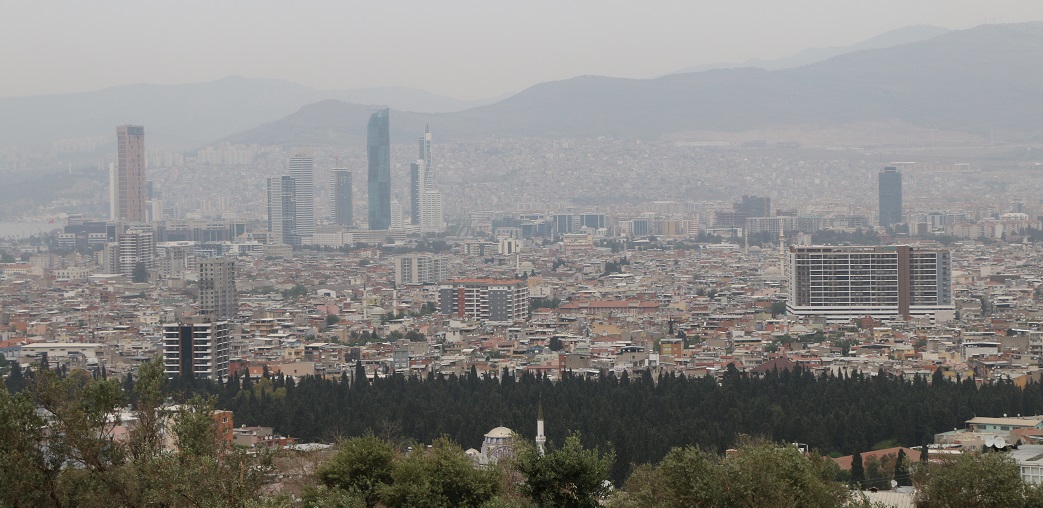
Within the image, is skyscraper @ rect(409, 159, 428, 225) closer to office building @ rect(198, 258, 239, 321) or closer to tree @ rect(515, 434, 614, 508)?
office building @ rect(198, 258, 239, 321)

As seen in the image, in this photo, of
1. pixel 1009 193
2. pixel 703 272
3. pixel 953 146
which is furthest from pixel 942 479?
pixel 953 146

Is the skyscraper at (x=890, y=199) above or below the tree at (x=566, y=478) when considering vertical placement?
above

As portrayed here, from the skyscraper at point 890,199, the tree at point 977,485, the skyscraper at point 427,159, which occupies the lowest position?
the tree at point 977,485

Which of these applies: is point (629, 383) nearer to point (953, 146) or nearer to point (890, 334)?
point (890, 334)

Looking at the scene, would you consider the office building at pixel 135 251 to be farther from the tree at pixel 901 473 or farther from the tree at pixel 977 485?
the tree at pixel 977 485

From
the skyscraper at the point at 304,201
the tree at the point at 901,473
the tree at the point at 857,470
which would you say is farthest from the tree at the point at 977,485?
the skyscraper at the point at 304,201

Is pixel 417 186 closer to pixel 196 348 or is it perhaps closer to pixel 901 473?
pixel 196 348

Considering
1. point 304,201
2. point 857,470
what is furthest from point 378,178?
point 857,470
